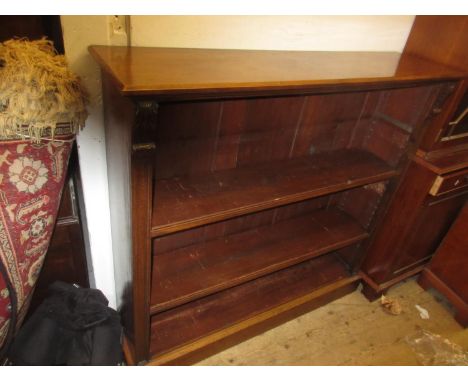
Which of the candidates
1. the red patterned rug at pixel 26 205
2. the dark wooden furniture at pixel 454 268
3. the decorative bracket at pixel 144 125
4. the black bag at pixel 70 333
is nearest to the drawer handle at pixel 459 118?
the dark wooden furniture at pixel 454 268

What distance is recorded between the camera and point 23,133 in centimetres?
83

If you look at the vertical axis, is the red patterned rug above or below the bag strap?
above

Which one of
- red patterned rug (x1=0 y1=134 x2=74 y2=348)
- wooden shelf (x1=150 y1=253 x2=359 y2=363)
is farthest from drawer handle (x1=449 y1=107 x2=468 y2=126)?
red patterned rug (x1=0 y1=134 x2=74 y2=348)

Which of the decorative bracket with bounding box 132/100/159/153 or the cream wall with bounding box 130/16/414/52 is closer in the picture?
the decorative bracket with bounding box 132/100/159/153

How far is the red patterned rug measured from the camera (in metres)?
0.88

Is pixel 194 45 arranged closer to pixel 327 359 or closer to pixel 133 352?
pixel 133 352

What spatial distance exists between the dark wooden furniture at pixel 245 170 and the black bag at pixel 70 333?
100 millimetres

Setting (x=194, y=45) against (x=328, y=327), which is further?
(x=328, y=327)

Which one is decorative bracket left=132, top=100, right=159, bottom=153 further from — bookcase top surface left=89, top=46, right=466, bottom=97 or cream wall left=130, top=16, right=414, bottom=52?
cream wall left=130, top=16, right=414, bottom=52

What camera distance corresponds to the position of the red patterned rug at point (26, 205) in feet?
2.89

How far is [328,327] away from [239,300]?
471 millimetres

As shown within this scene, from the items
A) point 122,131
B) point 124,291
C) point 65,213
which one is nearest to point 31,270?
point 65,213

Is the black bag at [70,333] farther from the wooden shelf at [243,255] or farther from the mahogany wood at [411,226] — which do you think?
the mahogany wood at [411,226]

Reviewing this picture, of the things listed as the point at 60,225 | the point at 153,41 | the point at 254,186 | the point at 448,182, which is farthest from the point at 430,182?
the point at 60,225
